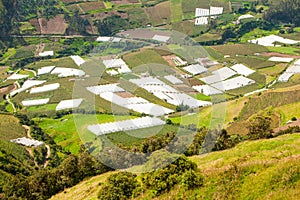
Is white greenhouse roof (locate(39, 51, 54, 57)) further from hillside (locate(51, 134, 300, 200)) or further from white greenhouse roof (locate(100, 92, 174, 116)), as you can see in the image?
hillside (locate(51, 134, 300, 200))

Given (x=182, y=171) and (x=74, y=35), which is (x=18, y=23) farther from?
(x=182, y=171)

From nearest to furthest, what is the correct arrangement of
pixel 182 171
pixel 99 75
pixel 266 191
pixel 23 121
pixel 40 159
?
pixel 266 191 < pixel 182 171 < pixel 40 159 < pixel 23 121 < pixel 99 75

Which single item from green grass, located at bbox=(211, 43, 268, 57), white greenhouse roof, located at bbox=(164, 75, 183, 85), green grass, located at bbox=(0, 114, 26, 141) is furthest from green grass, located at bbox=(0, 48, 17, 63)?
green grass, located at bbox=(211, 43, 268, 57)

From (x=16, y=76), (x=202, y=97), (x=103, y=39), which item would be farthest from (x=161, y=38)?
(x=16, y=76)

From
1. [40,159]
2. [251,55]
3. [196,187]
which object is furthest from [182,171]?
[251,55]

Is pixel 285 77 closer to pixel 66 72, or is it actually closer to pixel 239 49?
pixel 239 49

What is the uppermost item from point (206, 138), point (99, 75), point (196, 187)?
point (196, 187)

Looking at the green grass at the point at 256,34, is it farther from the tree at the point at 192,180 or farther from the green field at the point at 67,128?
the tree at the point at 192,180
